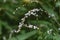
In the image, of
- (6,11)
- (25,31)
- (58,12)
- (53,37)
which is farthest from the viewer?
(6,11)

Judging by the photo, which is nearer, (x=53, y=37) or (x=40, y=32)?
(x=53, y=37)

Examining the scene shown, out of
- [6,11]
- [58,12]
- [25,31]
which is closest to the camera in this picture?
[25,31]

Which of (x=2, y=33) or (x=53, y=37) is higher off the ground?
(x=53, y=37)

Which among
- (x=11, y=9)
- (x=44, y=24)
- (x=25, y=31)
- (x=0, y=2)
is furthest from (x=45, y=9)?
(x=0, y=2)

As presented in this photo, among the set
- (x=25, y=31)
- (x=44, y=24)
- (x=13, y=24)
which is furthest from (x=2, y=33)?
(x=44, y=24)

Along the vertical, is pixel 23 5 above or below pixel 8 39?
above

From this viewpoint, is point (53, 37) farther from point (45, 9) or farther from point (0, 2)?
point (0, 2)

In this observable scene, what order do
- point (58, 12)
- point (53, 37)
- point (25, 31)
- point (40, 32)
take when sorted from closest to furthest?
point (53, 37), point (40, 32), point (25, 31), point (58, 12)

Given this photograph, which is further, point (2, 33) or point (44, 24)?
point (2, 33)

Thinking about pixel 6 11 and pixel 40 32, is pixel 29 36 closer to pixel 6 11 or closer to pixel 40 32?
pixel 40 32
